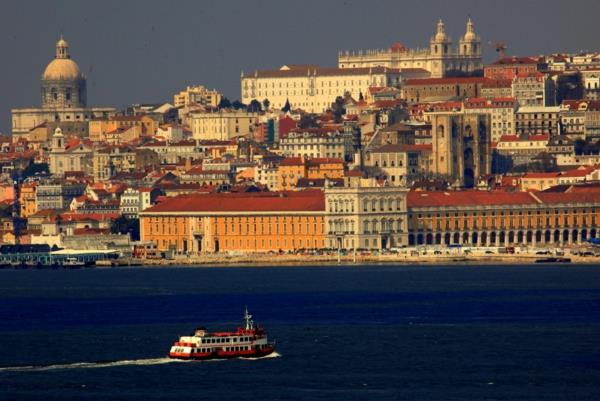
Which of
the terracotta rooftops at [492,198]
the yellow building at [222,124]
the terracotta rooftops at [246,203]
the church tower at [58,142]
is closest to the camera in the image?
the terracotta rooftops at [246,203]

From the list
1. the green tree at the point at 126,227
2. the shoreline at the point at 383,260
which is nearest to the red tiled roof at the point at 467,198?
the shoreline at the point at 383,260

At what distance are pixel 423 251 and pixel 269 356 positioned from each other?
3903cm

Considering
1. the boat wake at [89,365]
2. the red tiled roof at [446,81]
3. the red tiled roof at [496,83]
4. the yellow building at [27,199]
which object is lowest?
the boat wake at [89,365]

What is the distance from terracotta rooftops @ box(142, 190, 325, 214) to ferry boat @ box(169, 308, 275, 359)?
1606 inches

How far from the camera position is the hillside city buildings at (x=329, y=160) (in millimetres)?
95625

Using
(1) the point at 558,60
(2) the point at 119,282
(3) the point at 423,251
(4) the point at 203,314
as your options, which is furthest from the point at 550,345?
(1) the point at 558,60

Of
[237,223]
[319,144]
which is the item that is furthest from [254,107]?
[237,223]

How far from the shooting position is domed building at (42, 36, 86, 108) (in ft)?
496

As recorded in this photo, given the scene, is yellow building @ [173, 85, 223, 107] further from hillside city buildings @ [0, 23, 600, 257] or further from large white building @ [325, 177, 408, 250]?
large white building @ [325, 177, 408, 250]

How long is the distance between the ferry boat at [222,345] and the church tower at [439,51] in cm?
9224

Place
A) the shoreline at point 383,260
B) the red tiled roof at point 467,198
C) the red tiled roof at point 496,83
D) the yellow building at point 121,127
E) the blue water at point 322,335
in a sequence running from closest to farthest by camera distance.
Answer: the blue water at point 322,335 < the shoreline at point 383,260 < the red tiled roof at point 467,198 < the red tiled roof at point 496,83 < the yellow building at point 121,127

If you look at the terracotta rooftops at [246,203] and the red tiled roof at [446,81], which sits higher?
the red tiled roof at [446,81]

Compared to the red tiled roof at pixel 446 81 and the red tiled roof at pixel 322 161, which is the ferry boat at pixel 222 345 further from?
the red tiled roof at pixel 446 81

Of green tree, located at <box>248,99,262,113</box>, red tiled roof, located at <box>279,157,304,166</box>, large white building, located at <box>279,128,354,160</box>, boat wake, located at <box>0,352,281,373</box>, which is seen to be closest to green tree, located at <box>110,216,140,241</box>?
red tiled roof, located at <box>279,157,304,166</box>
